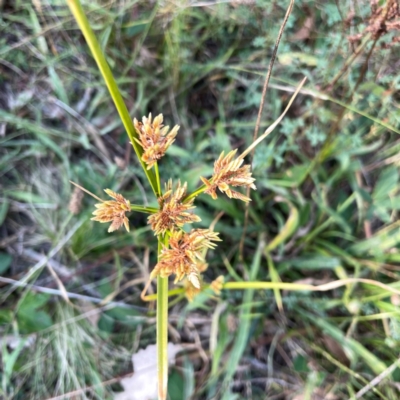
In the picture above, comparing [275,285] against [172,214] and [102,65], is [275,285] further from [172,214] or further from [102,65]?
[102,65]

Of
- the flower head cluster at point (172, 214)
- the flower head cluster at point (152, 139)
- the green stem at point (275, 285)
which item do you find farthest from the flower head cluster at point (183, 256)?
the green stem at point (275, 285)

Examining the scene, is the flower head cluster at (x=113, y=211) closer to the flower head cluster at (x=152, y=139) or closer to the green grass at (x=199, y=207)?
the flower head cluster at (x=152, y=139)

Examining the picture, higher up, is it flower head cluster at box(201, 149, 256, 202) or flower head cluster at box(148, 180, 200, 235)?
flower head cluster at box(201, 149, 256, 202)

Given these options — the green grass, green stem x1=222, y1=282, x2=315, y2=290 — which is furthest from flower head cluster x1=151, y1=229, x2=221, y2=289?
the green grass

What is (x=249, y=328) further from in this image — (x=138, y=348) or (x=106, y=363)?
(x=106, y=363)

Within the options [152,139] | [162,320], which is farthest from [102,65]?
[162,320]

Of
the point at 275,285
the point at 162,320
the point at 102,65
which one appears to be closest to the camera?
the point at 102,65

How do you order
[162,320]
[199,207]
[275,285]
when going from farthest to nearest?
[199,207] → [275,285] → [162,320]

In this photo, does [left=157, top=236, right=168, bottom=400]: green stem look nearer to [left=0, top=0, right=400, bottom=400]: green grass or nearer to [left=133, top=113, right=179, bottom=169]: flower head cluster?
[left=133, top=113, right=179, bottom=169]: flower head cluster

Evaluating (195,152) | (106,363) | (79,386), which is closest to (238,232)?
(195,152)
